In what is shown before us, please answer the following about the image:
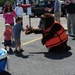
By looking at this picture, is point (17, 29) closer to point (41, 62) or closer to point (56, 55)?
point (56, 55)

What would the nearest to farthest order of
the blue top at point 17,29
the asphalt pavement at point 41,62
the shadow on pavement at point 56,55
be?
the asphalt pavement at point 41,62 → the shadow on pavement at point 56,55 → the blue top at point 17,29

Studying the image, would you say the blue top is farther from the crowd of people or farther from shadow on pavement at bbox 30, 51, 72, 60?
shadow on pavement at bbox 30, 51, 72, 60

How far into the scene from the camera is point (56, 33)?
948 cm

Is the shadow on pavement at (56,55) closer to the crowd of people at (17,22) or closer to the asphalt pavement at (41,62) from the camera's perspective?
the asphalt pavement at (41,62)

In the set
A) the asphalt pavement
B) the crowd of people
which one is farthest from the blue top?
the asphalt pavement

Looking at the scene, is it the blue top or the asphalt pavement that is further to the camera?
the blue top

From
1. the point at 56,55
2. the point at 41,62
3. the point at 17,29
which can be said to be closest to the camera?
the point at 41,62

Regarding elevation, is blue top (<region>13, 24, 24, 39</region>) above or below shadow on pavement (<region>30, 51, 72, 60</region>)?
above

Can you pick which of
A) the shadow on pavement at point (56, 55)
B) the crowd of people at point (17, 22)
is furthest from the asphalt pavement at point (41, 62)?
the crowd of people at point (17, 22)

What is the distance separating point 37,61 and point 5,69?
151 centimetres

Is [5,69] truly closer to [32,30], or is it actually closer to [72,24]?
[32,30]

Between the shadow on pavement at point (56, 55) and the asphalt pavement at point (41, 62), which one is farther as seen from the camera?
the shadow on pavement at point (56, 55)

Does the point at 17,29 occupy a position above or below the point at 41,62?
above

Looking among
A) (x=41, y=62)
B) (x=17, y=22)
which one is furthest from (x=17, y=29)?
(x=41, y=62)
